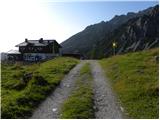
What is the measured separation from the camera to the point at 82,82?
3341 centimetres

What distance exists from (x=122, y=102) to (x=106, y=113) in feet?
10.8

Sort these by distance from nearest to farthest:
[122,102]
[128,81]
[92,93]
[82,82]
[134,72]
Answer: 1. [122,102]
2. [92,93]
3. [128,81]
4. [82,82]
5. [134,72]

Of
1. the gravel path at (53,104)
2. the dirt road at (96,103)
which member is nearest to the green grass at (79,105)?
the dirt road at (96,103)

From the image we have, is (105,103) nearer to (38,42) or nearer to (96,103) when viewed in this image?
(96,103)

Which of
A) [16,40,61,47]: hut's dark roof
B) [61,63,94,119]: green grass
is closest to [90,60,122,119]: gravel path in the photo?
[61,63,94,119]: green grass

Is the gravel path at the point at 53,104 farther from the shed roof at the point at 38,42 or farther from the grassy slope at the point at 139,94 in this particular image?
the shed roof at the point at 38,42

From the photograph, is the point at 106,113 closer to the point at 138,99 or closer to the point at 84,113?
the point at 84,113

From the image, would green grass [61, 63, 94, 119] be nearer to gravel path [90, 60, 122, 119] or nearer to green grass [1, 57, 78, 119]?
gravel path [90, 60, 122, 119]

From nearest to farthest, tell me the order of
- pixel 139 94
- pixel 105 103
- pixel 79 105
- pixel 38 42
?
pixel 79 105 → pixel 105 103 → pixel 139 94 → pixel 38 42

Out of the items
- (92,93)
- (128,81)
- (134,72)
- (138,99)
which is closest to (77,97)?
(92,93)

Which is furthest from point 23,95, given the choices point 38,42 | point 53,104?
point 38,42

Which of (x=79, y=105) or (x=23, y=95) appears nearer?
(x=79, y=105)

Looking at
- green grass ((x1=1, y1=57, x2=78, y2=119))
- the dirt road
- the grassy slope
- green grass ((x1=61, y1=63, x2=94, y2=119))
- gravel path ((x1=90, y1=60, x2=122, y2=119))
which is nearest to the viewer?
green grass ((x1=61, y1=63, x2=94, y2=119))

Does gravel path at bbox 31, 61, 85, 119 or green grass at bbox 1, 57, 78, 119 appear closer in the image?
gravel path at bbox 31, 61, 85, 119
